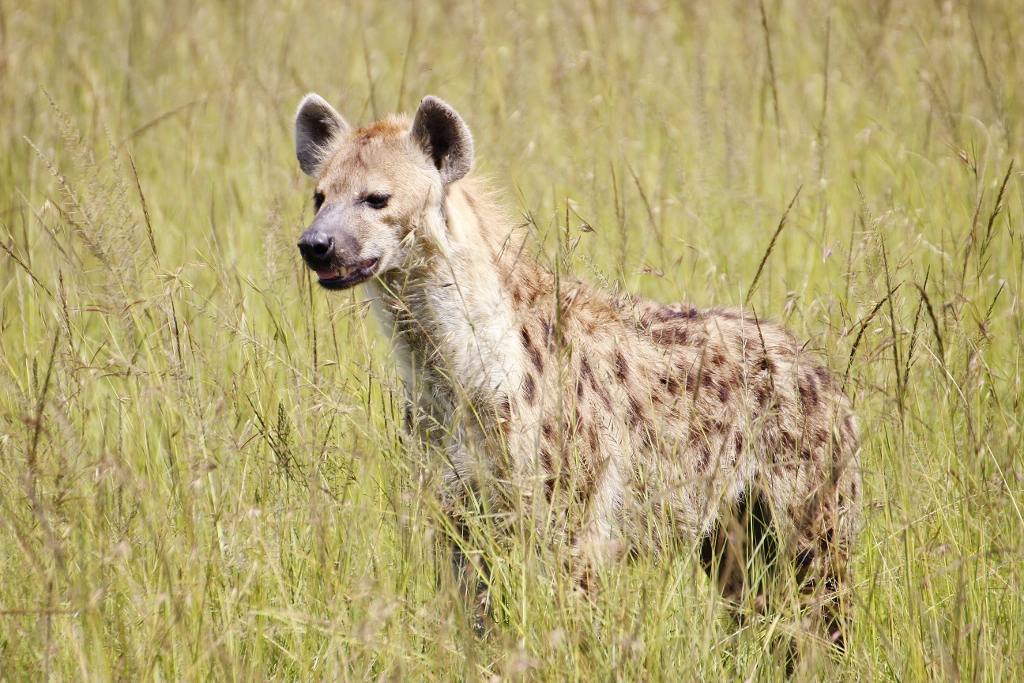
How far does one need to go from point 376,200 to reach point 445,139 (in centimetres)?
36

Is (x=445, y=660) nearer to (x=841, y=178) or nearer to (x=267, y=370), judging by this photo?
(x=267, y=370)

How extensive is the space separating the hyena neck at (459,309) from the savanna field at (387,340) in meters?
0.16

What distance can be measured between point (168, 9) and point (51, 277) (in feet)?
9.11

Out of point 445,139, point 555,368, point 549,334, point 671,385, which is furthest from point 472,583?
point 445,139

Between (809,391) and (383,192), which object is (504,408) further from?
(809,391)

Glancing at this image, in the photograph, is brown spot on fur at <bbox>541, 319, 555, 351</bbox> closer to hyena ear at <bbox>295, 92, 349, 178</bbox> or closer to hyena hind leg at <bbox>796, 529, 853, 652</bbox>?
hyena hind leg at <bbox>796, 529, 853, 652</bbox>

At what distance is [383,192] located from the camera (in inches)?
134

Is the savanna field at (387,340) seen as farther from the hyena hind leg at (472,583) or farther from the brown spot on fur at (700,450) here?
the brown spot on fur at (700,450)

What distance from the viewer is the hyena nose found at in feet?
10.5

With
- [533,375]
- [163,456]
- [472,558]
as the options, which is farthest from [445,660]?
[163,456]

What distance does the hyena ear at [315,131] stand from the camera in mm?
3875

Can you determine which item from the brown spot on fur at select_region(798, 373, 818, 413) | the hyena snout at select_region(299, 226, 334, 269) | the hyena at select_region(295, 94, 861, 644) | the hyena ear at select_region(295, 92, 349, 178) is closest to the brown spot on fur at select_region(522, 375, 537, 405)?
the hyena at select_region(295, 94, 861, 644)

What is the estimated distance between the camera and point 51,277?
177 inches

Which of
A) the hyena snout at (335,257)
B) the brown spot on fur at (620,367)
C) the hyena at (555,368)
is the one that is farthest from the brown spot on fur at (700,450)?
the hyena snout at (335,257)
